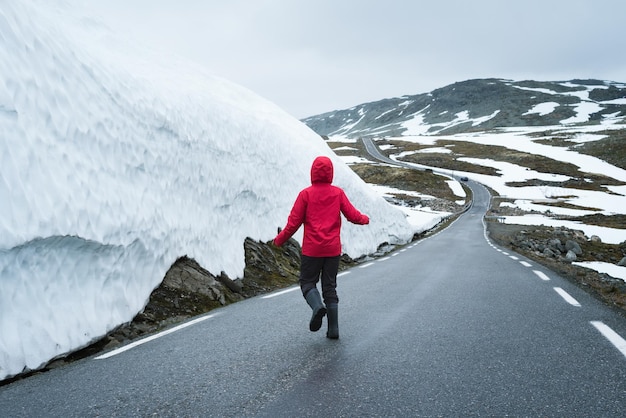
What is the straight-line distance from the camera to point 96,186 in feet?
21.0

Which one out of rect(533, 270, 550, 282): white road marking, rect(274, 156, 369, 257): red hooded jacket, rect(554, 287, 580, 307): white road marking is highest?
rect(274, 156, 369, 257): red hooded jacket

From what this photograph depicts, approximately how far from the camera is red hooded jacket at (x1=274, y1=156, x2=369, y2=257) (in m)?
4.89

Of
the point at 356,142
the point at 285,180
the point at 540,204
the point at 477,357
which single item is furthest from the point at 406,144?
the point at 477,357

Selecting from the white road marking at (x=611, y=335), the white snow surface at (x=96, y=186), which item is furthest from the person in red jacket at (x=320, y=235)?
the white road marking at (x=611, y=335)

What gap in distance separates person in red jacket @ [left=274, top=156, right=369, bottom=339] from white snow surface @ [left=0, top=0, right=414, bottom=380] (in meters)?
2.64

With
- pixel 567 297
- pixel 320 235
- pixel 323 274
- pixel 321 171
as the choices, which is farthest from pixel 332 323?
pixel 567 297

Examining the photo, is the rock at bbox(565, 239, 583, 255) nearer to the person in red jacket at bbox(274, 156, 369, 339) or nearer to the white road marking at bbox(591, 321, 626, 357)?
the white road marking at bbox(591, 321, 626, 357)

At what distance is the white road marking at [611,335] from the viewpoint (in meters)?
4.35

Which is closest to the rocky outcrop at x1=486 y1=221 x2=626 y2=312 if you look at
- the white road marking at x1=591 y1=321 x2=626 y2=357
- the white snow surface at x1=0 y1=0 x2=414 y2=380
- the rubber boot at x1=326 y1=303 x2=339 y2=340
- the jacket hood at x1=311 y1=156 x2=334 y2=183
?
the white road marking at x1=591 y1=321 x2=626 y2=357

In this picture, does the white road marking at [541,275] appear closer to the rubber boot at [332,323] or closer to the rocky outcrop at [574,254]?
the rocky outcrop at [574,254]

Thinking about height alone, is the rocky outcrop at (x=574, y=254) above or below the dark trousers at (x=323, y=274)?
below

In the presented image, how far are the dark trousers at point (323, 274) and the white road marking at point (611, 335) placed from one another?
116 inches

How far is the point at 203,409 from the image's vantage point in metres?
3.06

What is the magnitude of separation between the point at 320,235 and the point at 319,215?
258 mm
